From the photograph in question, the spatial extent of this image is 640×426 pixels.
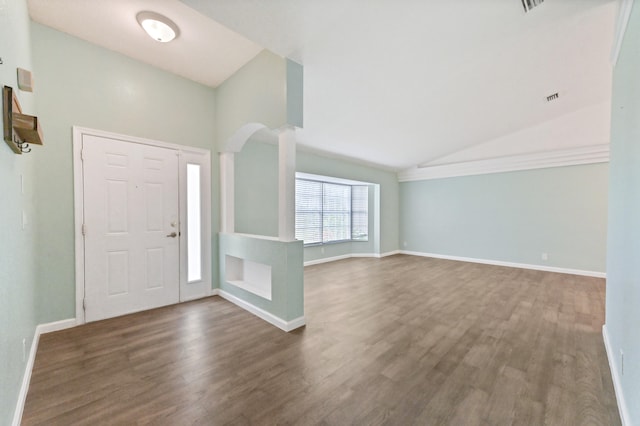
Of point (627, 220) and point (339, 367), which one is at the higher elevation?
point (627, 220)

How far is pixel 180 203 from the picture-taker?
348 cm

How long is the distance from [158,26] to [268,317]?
3.22 m

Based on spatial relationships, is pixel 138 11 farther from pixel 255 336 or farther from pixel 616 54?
pixel 616 54

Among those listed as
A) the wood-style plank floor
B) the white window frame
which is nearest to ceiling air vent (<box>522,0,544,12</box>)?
the wood-style plank floor

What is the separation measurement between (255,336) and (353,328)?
3.43 feet

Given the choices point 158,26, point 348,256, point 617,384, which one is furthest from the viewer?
point 348,256

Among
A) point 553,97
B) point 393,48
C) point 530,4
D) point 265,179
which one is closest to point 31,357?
point 265,179

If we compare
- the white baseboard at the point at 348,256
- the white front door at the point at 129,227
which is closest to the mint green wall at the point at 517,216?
the white baseboard at the point at 348,256

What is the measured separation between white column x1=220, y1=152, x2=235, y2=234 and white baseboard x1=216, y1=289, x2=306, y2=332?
40.3 inches

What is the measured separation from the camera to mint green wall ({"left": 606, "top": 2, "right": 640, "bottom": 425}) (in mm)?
1384

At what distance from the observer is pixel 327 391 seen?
176 centimetres

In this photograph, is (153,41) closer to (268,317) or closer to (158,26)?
(158,26)

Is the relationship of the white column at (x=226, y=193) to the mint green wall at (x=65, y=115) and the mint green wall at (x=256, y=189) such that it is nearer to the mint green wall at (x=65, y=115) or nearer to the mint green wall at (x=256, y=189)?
the mint green wall at (x=256, y=189)

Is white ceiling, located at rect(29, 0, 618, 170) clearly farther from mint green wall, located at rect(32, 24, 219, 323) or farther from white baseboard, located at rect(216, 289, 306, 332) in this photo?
white baseboard, located at rect(216, 289, 306, 332)
